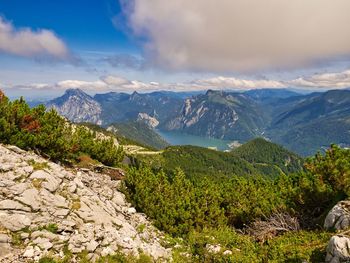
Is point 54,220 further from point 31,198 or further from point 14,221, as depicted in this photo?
point 14,221

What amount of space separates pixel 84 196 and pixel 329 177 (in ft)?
67.8

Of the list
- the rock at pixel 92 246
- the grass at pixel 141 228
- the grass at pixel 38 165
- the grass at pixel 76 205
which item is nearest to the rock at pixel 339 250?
the rock at pixel 92 246

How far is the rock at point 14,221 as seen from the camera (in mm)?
17188

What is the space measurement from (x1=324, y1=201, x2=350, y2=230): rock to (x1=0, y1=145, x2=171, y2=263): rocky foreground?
11812 millimetres

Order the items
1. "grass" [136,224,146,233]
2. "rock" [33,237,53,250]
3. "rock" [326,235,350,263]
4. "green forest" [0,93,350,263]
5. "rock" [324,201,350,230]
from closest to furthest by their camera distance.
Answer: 1. "rock" [326,235,350,263]
2. "rock" [33,237,53,250]
3. "rock" [324,201,350,230]
4. "green forest" [0,93,350,263]
5. "grass" [136,224,146,233]

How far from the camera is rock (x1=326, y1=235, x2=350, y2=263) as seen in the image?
601 inches

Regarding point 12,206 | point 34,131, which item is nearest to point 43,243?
point 12,206

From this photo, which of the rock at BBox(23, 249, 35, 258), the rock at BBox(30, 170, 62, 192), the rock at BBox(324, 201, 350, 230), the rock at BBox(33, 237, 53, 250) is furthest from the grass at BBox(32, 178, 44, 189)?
the rock at BBox(324, 201, 350, 230)

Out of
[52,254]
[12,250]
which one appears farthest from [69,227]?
[12,250]

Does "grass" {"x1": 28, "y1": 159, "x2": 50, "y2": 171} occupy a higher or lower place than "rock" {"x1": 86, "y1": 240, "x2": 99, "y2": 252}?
higher

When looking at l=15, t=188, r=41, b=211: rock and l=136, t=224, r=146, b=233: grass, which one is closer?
l=15, t=188, r=41, b=211: rock

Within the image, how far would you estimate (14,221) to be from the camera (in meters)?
17.5

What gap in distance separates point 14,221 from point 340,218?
20.5 metres

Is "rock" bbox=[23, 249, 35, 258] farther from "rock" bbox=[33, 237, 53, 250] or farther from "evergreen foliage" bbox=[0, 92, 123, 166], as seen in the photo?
"evergreen foliage" bbox=[0, 92, 123, 166]
